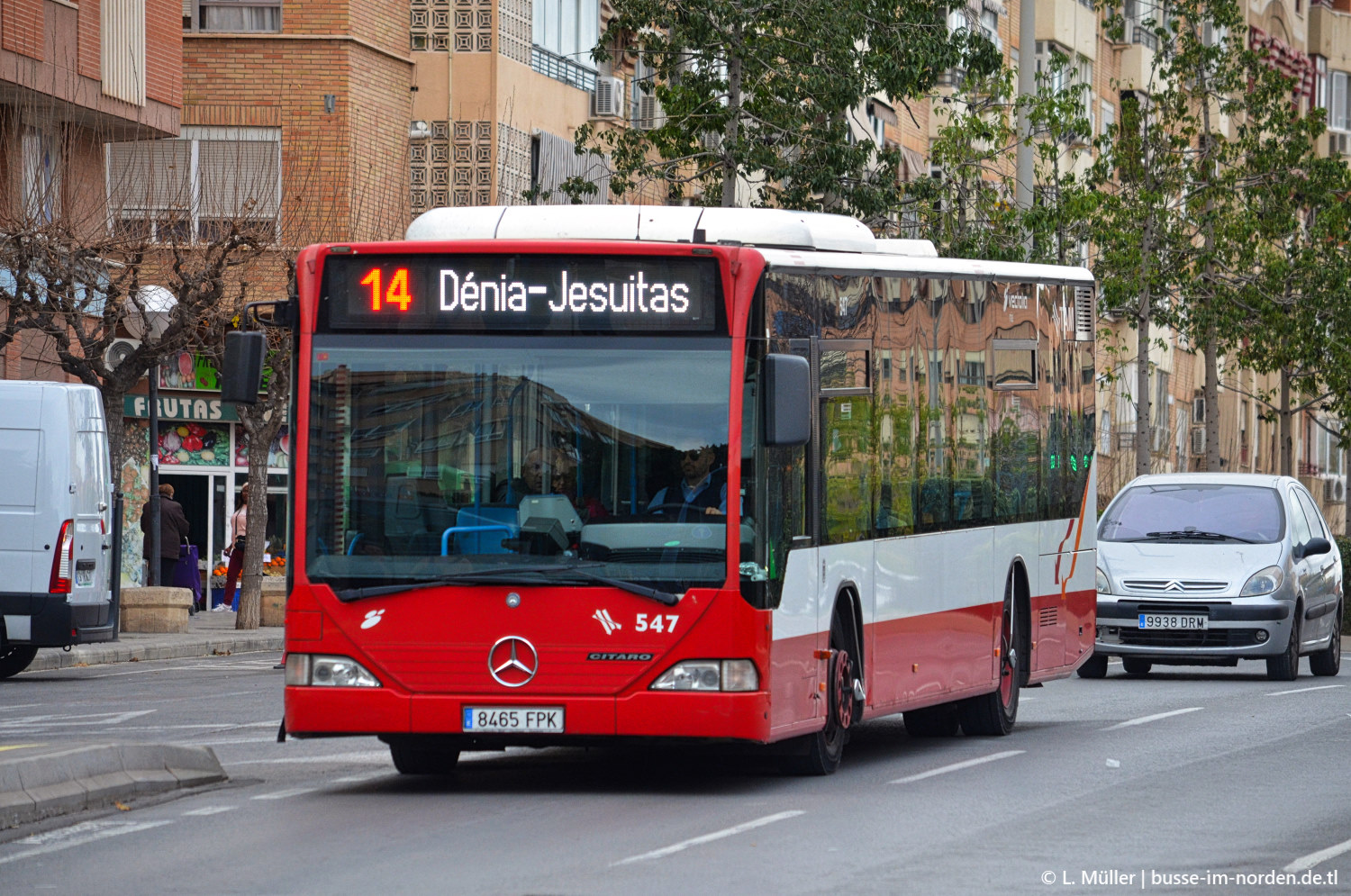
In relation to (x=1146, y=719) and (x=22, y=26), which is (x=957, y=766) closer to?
(x=1146, y=719)

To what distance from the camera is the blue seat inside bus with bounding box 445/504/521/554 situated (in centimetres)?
1256

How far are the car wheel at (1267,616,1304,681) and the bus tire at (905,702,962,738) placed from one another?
288 inches

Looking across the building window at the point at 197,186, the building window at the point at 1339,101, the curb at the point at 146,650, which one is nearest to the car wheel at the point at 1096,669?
the curb at the point at 146,650

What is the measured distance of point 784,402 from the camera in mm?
12523

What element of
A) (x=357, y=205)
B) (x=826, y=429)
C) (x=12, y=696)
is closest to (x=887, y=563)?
A: (x=826, y=429)

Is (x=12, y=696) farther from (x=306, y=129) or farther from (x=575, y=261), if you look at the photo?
(x=306, y=129)

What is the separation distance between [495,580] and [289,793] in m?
1.56

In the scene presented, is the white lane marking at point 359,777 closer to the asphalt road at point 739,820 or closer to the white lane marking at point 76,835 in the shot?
the asphalt road at point 739,820

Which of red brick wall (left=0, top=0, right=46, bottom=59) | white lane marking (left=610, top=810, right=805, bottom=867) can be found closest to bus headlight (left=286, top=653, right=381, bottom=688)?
white lane marking (left=610, top=810, right=805, bottom=867)

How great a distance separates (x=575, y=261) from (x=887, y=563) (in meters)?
2.95

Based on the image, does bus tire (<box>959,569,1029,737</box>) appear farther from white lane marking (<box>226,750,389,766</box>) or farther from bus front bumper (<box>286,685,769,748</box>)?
bus front bumper (<box>286,685,769,748</box>)

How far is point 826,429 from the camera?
45.2 ft

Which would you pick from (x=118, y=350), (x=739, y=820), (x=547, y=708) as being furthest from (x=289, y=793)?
(x=118, y=350)

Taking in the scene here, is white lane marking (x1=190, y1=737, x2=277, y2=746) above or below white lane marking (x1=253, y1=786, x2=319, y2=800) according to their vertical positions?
below
